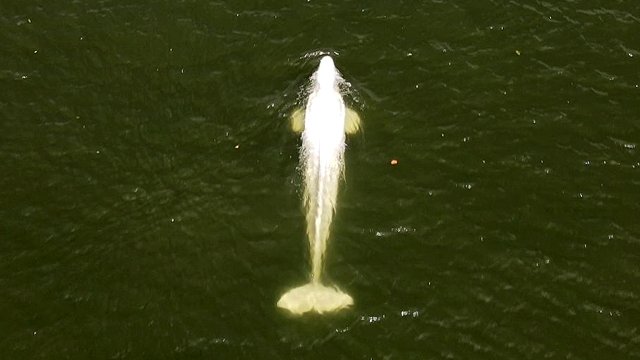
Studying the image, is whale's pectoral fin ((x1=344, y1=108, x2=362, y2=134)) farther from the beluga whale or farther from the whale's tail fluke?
the whale's tail fluke

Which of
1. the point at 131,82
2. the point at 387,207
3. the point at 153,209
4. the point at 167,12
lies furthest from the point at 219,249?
the point at 167,12

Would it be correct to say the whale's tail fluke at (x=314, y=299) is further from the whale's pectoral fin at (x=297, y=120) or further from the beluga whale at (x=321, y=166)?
the whale's pectoral fin at (x=297, y=120)

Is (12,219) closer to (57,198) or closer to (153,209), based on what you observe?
(57,198)

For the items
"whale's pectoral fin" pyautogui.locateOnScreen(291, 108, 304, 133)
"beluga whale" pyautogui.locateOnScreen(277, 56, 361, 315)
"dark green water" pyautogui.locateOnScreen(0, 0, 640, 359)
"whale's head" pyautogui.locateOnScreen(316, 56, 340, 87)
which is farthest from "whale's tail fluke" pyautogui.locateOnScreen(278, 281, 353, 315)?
"whale's head" pyautogui.locateOnScreen(316, 56, 340, 87)

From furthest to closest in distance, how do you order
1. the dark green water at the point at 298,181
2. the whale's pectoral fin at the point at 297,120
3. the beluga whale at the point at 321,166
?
the whale's pectoral fin at the point at 297,120
the beluga whale at the point at 321,166
the dark green water at the point at 298,181

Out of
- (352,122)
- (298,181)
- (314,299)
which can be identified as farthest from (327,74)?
(314,299)

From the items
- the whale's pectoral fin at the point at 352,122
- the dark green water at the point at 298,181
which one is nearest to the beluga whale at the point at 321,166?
the whale's pectoral fin at the point at 352,122
